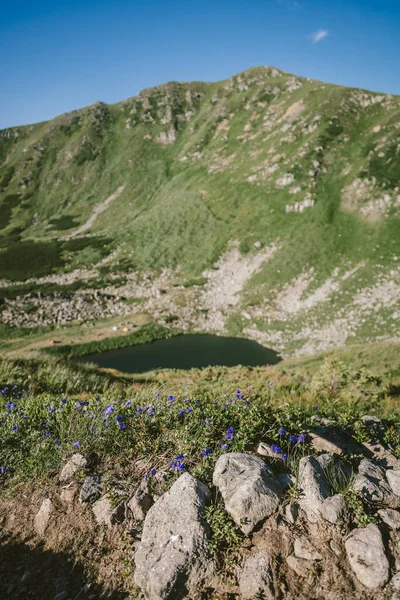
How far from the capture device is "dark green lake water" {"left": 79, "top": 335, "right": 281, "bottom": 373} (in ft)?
177

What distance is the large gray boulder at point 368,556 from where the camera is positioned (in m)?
3.95

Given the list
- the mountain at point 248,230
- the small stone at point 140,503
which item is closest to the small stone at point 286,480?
the small stone at point 140,503

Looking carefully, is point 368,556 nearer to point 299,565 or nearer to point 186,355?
point 299,565

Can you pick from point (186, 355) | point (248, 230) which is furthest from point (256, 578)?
point (248, 230)

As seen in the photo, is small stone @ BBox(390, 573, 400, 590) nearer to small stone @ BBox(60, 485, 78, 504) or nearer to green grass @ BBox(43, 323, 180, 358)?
small stone @ BBox(60, 485, 78, 504)

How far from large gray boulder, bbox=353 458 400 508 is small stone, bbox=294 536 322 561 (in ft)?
3.98

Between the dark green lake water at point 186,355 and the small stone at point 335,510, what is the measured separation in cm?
4739

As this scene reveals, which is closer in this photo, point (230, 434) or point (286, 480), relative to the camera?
point (286, 480)

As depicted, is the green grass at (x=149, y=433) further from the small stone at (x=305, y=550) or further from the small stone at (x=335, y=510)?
the small stone at (x=305, y=550)

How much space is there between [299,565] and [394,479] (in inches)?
87.4

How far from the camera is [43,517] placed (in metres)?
5.40

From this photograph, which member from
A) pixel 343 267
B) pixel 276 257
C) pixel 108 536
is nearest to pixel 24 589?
pixel 108 536

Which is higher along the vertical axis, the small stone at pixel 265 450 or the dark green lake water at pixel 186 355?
the small stone at pixel 265 450

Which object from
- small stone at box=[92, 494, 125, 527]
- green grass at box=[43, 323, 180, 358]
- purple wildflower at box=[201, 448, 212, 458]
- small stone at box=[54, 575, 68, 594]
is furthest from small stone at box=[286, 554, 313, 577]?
green grass at box=[43, 323, 180, 358]
